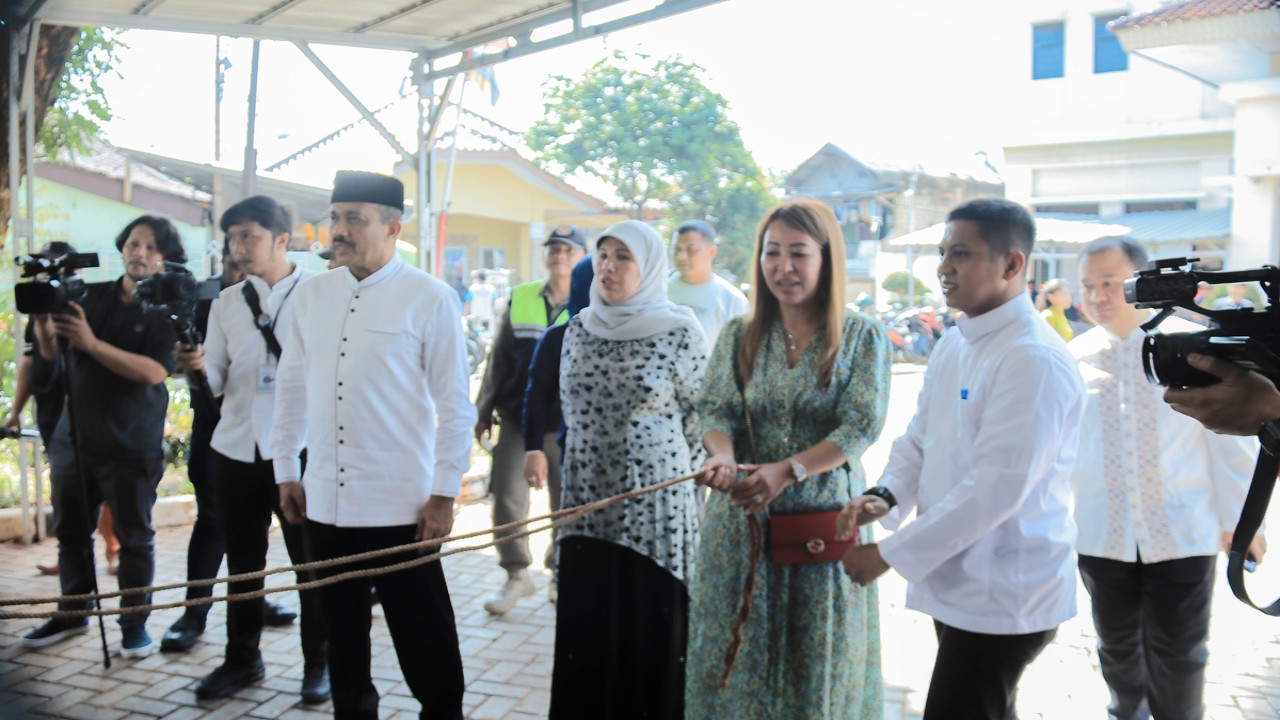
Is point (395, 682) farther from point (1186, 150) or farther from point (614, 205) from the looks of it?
point (614, 205)

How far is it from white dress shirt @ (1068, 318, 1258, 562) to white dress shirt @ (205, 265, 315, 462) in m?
3.03

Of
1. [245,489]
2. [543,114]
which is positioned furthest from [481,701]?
[543,114]

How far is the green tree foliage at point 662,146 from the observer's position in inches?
1121

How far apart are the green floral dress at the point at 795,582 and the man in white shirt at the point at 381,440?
844mm

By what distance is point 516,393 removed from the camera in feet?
17.2

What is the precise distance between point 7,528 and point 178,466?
1.49m

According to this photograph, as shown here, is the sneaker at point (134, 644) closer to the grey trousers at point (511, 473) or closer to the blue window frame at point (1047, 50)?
the grey trousers at point (511, 473)

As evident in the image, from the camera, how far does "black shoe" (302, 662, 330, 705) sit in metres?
3.93

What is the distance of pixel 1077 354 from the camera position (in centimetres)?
349

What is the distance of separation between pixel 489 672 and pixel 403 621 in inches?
45.3

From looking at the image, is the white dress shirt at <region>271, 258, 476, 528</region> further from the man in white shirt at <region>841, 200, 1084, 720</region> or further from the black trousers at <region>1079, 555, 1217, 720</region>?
the black trousers at <region>1079, 555, 1217, 720</region>

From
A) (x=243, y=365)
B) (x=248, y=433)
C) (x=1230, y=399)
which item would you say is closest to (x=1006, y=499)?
(x=1230, y=399)

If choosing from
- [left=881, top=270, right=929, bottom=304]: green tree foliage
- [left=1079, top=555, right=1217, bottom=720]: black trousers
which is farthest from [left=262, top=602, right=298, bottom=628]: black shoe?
[left=881, top=270, right=929, bottom=304]: green tree foliage

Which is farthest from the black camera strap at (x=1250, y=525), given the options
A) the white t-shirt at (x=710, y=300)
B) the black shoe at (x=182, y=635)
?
the black shoe at (x=182, y=635)
